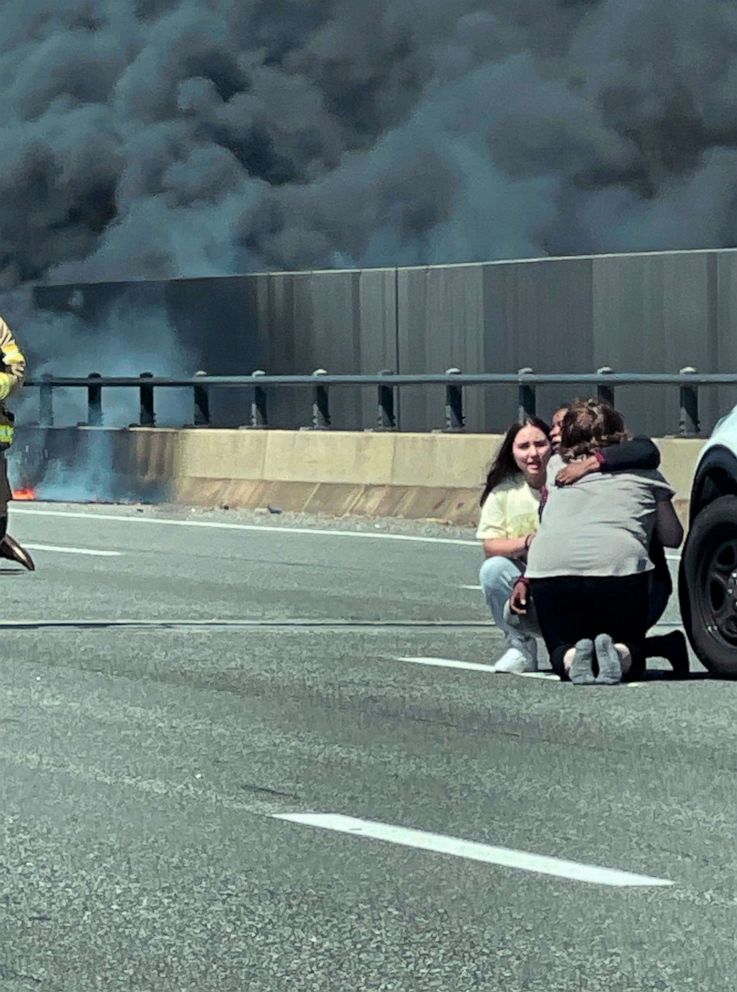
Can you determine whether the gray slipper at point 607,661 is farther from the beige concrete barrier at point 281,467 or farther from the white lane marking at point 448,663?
the beige concrete barrier at point 281,467

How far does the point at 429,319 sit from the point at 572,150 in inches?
547

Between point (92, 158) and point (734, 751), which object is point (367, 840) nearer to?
point (734, 751)

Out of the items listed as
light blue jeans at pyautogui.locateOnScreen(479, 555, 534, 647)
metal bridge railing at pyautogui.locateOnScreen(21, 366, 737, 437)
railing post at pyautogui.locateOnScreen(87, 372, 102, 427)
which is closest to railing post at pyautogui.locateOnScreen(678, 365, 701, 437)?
metal bridge railing at pyautogui.locateOnScreen(21, 366, 737, 437)

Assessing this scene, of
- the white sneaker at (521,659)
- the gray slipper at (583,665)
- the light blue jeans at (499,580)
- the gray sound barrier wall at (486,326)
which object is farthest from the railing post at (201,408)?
the gray slipper at (583,665)

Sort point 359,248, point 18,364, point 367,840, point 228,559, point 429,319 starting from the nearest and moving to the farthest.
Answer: point 367,840 → point 18,364 → point 228,559 → point 429,319 → point 359,248

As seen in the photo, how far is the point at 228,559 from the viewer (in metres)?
17.4

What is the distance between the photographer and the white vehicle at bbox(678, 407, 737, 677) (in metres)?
11.1

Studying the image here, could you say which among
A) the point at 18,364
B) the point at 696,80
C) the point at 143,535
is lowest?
the point at 143,535

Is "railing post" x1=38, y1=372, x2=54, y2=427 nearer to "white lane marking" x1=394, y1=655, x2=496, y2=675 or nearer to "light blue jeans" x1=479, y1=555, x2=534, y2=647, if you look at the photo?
"white lane marking" x1=394, y1=655, x2=496, y2=675

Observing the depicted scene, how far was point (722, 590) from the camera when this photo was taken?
11180mm

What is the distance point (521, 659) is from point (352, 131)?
3327 centimetres

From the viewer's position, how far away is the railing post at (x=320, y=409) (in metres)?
22.0

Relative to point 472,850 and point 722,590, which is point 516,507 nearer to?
point 722,590

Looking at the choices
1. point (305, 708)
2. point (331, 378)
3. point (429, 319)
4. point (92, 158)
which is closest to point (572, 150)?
point (92, 158)
